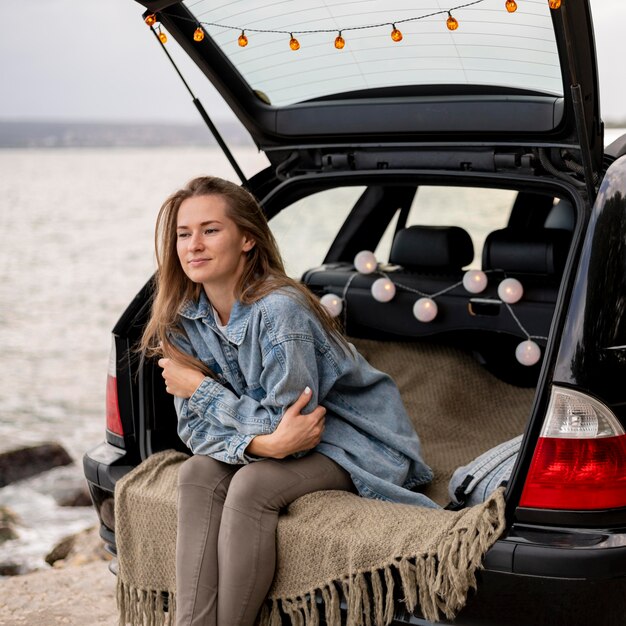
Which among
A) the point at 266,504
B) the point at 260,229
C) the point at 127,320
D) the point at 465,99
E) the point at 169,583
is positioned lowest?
the point at 169,583

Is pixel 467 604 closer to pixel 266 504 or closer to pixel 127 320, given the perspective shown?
pixel 266 504

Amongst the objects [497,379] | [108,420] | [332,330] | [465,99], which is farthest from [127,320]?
[497,379]

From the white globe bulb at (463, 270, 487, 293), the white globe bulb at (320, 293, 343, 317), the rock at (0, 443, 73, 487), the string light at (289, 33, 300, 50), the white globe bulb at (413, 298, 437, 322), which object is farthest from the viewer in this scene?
the rock at (0, 443, 73, 487)

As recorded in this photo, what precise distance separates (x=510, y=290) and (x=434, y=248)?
320 mm

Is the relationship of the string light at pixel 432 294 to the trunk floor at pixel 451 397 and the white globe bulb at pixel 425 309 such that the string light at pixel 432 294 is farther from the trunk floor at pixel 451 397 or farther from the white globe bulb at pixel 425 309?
the trunk floor at pixel 451 397

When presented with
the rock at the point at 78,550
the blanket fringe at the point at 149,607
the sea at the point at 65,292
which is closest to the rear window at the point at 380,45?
the sea at the point at 65,292

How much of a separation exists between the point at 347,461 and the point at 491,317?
1.05 metres

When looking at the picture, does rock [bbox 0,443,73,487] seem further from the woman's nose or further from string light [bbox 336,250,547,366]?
the woman's nose

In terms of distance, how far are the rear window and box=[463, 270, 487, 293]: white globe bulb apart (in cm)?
75

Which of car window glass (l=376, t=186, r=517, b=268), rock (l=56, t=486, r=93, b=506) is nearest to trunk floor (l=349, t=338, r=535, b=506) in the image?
rock (l=56, t=486, r=93, b=506)

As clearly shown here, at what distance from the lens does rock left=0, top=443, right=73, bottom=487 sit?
605 centimetres

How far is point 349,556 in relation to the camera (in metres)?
2.07

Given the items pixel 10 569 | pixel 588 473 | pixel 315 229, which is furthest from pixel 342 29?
pixel 315 229

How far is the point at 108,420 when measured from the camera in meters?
2.71
